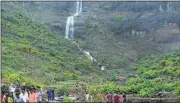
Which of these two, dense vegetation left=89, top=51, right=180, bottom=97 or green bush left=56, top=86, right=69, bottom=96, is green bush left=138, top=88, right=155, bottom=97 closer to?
dense vegetation left=89, top=51, right=180, bottom=97

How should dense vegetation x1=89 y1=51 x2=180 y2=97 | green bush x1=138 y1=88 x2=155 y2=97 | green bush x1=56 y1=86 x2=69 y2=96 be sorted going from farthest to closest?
dense vegetation x1=89 y1=51 x2=180 y2=97 → green bush x1=56 y1=86 x2=69 y2=96 → green bush x1=138 y1=88 x2=155 y2=97

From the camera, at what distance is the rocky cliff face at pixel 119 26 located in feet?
192

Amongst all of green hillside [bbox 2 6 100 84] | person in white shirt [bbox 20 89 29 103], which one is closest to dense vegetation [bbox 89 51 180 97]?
green hillside [bbox 2 6 100 84]

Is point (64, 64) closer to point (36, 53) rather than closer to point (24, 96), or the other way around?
point (36, 53)

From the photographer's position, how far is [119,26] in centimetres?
6519

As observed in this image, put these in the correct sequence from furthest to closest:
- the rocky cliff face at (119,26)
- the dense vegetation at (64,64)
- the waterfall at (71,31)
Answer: the rocky cliff face at (119,26) → the waterfall at (71,31) → the dense vegetation at (64,64)

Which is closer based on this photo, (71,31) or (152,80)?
(152,80)

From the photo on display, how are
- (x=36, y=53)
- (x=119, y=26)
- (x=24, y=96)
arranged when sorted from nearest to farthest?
(x=24, y=96) → (x=36, y=53) → (x=119, y=26)

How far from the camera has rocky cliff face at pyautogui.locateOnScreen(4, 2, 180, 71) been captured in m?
58.5

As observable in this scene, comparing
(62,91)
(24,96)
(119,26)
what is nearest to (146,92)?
(62,91)

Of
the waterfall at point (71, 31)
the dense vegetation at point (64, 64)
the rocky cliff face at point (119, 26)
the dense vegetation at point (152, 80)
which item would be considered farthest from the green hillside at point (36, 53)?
the dense vegetation at point (152, 80)

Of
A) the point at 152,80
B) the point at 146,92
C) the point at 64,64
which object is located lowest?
the point at 146,92

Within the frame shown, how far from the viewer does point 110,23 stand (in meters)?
66.2

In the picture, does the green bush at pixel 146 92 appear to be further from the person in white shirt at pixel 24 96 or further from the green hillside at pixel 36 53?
the person in white shirt at pixel 24 96
